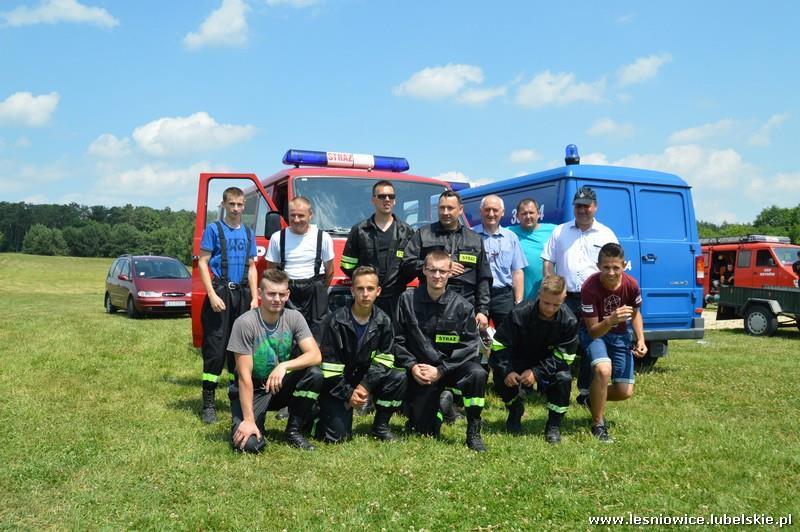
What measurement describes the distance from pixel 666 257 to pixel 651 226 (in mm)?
446

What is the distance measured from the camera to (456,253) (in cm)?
579

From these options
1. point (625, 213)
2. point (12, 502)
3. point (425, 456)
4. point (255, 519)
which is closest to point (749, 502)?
point (425, 456)

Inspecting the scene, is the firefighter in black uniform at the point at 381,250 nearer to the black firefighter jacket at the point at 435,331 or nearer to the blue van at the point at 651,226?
the black firefighter jacket at the point at 435,331

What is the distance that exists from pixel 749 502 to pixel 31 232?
3590 inches

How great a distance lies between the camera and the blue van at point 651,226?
8.11m

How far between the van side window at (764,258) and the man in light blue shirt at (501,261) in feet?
62.9

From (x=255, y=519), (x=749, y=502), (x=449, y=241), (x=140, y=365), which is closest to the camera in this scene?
(x=255, y=519)

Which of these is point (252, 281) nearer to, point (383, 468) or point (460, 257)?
point (460, 257)

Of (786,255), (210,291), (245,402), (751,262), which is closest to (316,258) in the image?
(210,291)

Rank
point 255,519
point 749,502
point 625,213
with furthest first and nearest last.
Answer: point 625,213
point 749,502
point 255,519

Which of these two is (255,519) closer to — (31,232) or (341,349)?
(341,349)

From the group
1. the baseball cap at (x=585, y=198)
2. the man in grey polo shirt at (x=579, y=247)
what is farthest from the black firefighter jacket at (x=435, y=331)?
the baseball cap at (x=585, y=198)

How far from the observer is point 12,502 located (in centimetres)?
380

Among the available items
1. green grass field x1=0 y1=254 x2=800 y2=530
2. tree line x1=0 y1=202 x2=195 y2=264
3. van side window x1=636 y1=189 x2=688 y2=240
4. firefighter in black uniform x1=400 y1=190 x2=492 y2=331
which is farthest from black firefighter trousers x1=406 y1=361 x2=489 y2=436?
tree line x1=0 y1=202 x2=195 y2=264
